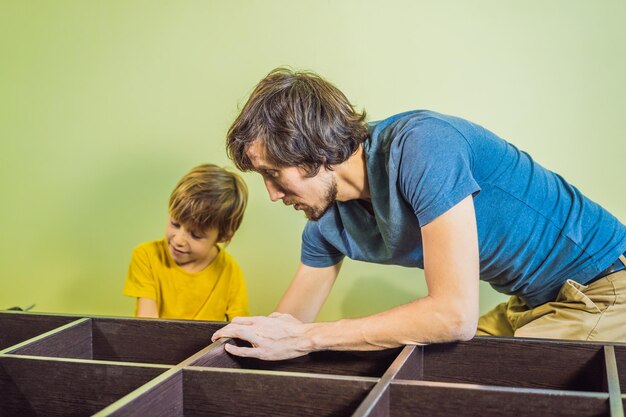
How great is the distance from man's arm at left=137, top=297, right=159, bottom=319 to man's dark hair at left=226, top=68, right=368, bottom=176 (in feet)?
3.16

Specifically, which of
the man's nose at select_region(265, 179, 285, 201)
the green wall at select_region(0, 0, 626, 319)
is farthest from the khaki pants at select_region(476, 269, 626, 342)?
the green wall at select_region(0, 0, 626, 319)

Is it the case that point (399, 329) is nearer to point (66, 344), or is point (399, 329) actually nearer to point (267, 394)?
point (267, 394)

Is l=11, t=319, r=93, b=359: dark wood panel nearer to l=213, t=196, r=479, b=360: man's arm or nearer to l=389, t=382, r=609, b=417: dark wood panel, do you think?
l=213, t=196, r=479, b=360: man's arm

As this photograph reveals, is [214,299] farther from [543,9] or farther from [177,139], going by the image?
[543,9]

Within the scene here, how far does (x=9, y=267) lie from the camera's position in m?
3.19

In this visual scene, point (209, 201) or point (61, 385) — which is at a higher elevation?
point (209, 201)

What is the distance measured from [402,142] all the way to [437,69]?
3.84 feet

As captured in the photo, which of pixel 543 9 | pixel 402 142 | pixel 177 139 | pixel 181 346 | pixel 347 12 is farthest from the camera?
pixel 177 139

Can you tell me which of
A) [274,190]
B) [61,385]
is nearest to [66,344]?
[61,385]

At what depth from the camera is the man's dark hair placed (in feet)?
5.13

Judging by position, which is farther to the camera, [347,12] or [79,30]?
[79,30]

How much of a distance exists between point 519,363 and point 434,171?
398mm

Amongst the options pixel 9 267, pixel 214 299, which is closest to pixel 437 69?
pixel 214 299

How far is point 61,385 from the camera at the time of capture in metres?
1.38
